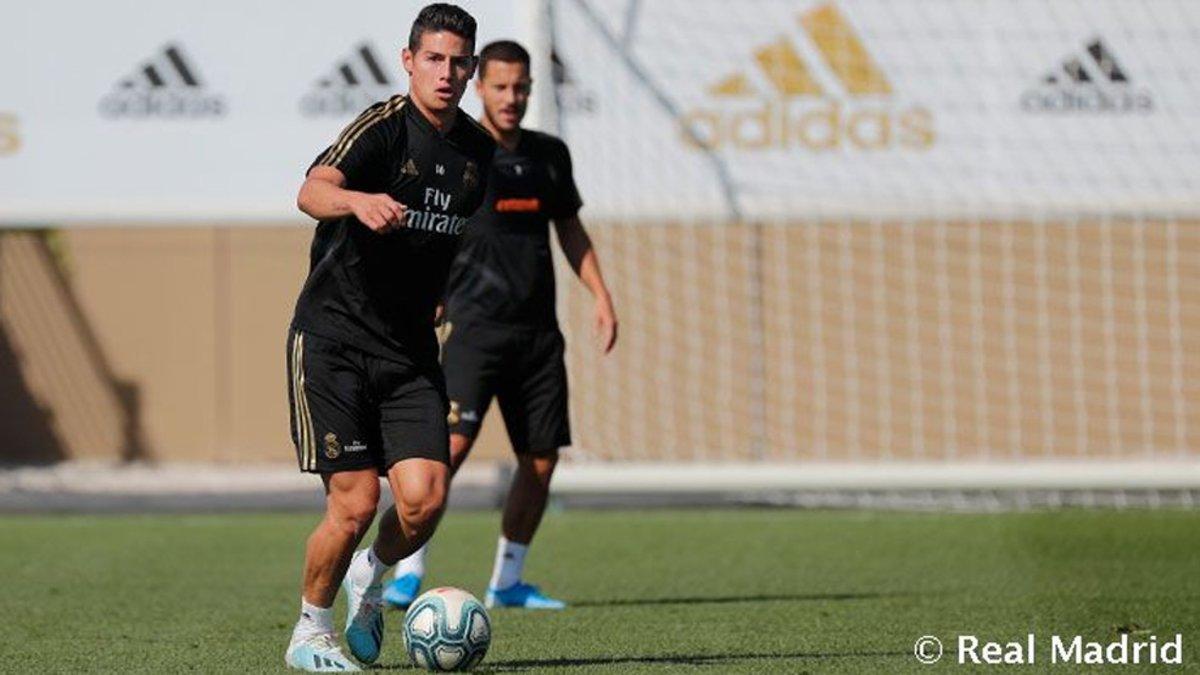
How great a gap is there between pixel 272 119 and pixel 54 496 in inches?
116

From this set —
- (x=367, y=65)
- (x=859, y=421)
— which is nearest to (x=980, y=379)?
(x=859, y=421)

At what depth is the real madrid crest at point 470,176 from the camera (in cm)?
724

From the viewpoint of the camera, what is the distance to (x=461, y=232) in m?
7.32

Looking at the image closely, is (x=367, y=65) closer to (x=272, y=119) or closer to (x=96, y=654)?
(x=272, y=119)

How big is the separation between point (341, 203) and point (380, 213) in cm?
24

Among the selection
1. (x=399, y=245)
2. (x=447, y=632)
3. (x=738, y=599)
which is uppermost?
(x=399, y=245)

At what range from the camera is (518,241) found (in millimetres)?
9852

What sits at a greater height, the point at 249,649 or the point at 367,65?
the point at 367,65

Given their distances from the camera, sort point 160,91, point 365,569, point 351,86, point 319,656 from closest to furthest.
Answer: point 319,656, point 365,569, point 351,86, point 160,91

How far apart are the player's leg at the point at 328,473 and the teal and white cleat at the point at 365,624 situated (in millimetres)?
57

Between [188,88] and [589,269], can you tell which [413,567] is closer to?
[589,269]

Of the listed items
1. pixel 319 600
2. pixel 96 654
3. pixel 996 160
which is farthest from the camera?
pixel 996 160

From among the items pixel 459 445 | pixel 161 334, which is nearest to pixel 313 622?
pixel 459 445

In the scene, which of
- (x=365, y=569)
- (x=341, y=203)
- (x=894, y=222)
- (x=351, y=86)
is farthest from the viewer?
(x=351, y=86)
